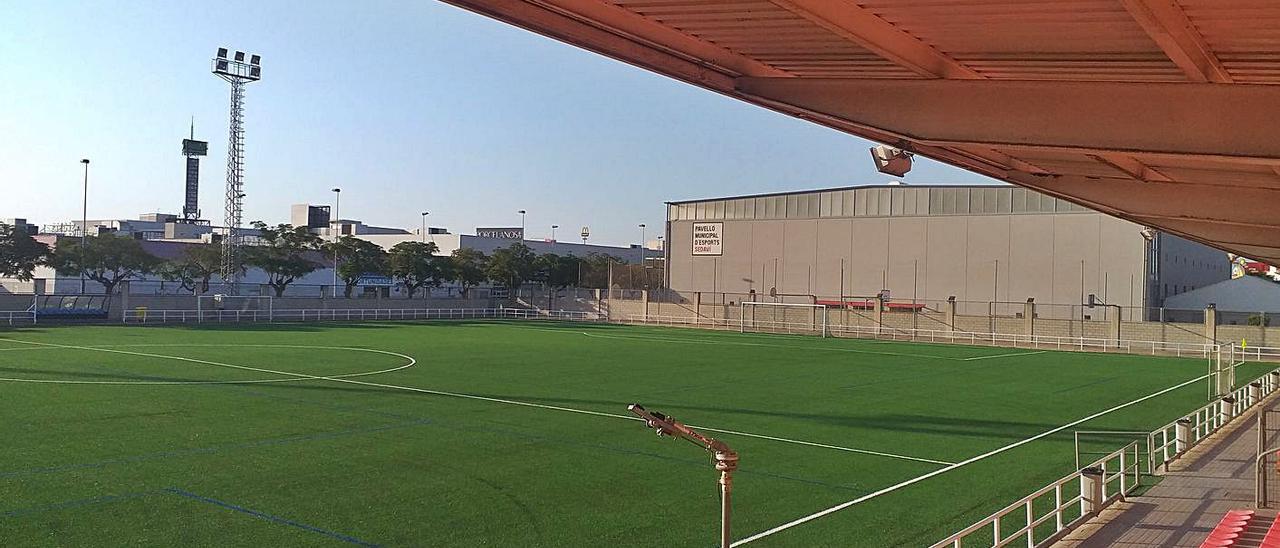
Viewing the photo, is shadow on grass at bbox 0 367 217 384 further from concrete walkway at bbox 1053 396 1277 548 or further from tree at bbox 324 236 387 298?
tree at bbox 324 236 387 298

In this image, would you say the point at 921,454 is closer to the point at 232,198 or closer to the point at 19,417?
the point at 19,417

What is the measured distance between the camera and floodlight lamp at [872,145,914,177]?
13.6 metres

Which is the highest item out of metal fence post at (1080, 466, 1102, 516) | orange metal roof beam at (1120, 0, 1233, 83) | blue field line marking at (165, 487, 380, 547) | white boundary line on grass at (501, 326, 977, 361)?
orange metal roof beam at (1120, 0, 1233, 83)

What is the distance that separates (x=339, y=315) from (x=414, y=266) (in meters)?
14.1

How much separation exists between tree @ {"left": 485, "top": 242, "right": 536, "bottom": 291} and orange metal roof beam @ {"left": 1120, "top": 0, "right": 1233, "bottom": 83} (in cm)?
8813

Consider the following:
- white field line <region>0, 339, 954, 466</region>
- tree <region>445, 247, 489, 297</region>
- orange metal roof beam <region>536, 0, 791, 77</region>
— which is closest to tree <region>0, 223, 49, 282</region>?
white field line <region>0, 339, 954, 466</region>

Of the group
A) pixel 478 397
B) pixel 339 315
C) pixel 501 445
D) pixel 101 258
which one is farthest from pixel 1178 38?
pixel 101 258

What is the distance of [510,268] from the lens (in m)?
94.1

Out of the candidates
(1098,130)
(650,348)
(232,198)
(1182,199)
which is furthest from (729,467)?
(232,198)

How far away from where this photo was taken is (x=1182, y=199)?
14281 mm

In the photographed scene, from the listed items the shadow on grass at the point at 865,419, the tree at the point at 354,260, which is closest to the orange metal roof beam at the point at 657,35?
the shadow on grass at the point at 865,419

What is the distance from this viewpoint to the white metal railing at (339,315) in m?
63.8

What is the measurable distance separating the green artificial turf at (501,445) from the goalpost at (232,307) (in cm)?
2375

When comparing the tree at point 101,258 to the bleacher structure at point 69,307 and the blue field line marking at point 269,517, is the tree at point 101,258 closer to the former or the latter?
the bleacher structure at point 69,307
